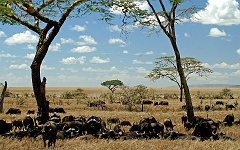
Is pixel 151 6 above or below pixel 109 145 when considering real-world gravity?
above

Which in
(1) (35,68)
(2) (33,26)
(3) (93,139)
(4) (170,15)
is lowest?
(3) (93,139)

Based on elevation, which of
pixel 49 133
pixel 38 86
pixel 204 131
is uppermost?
pixel 38 86

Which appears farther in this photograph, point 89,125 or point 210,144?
point 89,125

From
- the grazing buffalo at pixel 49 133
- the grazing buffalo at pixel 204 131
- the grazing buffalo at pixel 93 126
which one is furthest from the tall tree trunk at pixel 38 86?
the grazing buffalo at pixel 204 131

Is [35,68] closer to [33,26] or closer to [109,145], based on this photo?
[33,26]

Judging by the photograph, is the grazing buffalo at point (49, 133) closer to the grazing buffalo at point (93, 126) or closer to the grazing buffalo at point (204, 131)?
the grazing buffalo at point (93, 126)

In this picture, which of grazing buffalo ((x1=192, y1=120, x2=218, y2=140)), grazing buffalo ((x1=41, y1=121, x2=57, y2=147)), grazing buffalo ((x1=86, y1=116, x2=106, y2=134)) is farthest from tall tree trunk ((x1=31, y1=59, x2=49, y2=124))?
grazing buffalo ((x1=192, y1=120, x2=218, y2=140))

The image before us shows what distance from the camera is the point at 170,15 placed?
864 inches

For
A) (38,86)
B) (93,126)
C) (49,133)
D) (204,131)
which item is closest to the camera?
(49,133)

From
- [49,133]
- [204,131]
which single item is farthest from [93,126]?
[204,131]

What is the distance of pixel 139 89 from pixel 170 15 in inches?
801

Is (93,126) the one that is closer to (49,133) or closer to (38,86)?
(38,86)

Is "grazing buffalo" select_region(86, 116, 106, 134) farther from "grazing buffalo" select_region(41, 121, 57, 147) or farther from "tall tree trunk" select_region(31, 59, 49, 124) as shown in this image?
"grazing buffalo" select_region(41, 121, 57, 147)

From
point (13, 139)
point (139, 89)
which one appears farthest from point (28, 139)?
point (139, 89)
